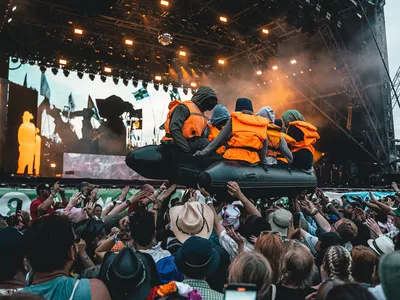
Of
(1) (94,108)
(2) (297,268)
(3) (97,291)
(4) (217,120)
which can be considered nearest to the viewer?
(3) (97,291)

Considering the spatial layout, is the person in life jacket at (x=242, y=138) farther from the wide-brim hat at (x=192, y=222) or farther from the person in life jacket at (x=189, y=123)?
the wide-brim hat at (x=192, y=222)

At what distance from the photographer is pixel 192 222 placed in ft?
8.58

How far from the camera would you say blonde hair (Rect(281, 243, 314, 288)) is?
2.07 m

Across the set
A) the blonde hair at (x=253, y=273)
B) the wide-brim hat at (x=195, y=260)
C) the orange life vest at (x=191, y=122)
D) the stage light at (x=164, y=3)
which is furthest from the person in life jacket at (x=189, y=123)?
the stage light at (x=164, y=3)

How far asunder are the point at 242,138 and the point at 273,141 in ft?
2.03

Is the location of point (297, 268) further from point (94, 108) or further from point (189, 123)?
point (94, 108)

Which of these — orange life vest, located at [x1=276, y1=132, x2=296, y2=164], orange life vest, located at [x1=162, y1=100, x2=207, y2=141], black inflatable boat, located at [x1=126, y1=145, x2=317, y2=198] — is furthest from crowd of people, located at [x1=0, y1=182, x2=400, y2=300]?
orange life vest, located at [x1=276, y1=132, x2=296, y2=164]

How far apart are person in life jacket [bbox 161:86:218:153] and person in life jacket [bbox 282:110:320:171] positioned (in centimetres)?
137

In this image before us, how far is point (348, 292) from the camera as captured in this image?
1147 millimetres

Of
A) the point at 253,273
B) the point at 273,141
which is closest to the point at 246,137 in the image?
the point at 273,141

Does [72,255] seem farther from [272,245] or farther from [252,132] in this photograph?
[252,132]

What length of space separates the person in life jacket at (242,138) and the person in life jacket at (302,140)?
105 cm

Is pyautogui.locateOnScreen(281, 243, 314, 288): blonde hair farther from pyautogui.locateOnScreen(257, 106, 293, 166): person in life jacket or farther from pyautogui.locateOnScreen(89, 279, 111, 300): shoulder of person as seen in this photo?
pyautogui.locateOnScreen(257, 106, 293, 166): person in life jacket

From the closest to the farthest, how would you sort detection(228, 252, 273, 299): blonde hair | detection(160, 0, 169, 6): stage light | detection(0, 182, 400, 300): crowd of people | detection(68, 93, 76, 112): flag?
detection(0, 182, 400, 300): crowd of people < detection(228, 252, 273, 299): blonde hair < detection(160, 0, 169, 6): stage light < detection(68, 93, 76, 112): flag
